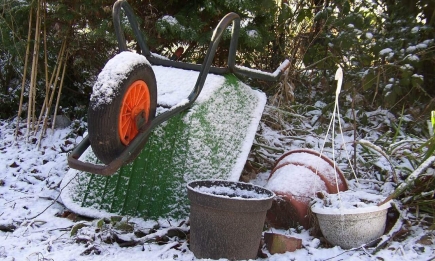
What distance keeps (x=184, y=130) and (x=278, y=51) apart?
2.05 meters

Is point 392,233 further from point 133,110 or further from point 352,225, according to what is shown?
point 133,110

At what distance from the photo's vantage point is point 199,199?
63.9 inches

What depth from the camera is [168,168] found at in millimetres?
2006

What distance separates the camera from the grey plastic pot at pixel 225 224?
159cm

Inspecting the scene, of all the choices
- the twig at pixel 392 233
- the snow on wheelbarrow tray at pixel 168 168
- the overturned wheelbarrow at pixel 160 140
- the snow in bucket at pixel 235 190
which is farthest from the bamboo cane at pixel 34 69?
the twig at pixel 392 233

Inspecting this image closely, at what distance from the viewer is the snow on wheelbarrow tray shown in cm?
199

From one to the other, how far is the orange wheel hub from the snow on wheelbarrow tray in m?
0.20

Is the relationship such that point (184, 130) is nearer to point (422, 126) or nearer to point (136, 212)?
point (136, 212)

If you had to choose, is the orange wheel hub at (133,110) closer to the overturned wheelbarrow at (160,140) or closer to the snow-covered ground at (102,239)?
the overturned wheelbarrow at (160,140)

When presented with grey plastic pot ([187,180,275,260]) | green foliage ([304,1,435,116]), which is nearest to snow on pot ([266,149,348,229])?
grey plastic pot ([187,180,275,260])

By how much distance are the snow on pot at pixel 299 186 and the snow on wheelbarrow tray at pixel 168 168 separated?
A: 0.70ft

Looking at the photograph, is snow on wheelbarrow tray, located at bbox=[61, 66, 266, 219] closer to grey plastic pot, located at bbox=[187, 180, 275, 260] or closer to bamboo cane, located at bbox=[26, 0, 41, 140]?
grey plastic pot, located at bbox=[187, 180, 275, 260]

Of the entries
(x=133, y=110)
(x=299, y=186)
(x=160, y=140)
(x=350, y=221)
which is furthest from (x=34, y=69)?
(x=350, y=221)

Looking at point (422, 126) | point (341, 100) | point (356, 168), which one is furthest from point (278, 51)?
point (356, 168)
